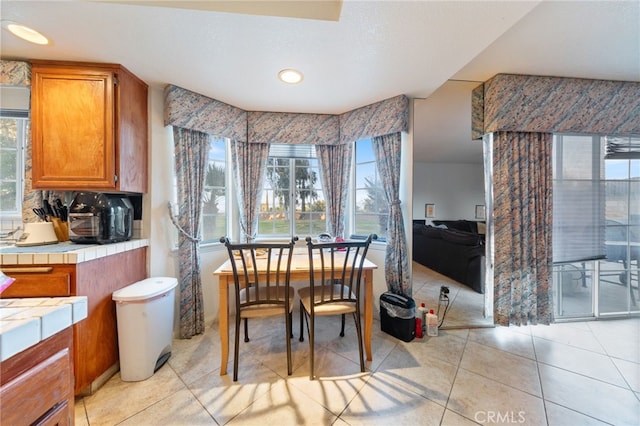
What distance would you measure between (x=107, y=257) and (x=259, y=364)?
4.61ft

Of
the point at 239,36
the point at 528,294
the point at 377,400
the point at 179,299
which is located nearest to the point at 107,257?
the point at 179,299

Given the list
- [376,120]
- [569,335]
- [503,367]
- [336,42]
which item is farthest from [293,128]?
[569,335]

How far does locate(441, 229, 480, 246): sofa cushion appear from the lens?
A: 11.6 feet

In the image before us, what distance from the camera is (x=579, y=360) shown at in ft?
6.10

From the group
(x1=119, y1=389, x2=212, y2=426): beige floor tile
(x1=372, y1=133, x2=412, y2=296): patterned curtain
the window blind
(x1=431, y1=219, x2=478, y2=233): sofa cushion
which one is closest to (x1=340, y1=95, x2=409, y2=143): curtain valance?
(x1=372, y1=133, x2=412, y2=296): patterned curtain

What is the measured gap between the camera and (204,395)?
1542 mm

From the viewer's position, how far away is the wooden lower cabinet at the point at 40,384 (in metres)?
0.50

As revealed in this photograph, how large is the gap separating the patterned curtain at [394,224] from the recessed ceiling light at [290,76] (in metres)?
1.06

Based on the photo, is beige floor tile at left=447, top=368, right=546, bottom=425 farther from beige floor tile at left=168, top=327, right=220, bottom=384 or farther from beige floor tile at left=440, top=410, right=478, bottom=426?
beige floor tile at left=168, top=327, right=220, bottom=384

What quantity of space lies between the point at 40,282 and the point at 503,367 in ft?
10.8

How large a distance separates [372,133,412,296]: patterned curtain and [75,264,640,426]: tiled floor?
1.82 ft

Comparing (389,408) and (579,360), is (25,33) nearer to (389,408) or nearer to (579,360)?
(389,408)

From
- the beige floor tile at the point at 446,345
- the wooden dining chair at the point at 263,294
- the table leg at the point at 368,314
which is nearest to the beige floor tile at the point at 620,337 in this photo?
the beige floor tile at the point at 446,345

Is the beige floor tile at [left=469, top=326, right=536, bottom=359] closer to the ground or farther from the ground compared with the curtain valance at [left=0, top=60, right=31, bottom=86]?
closer to the ground
